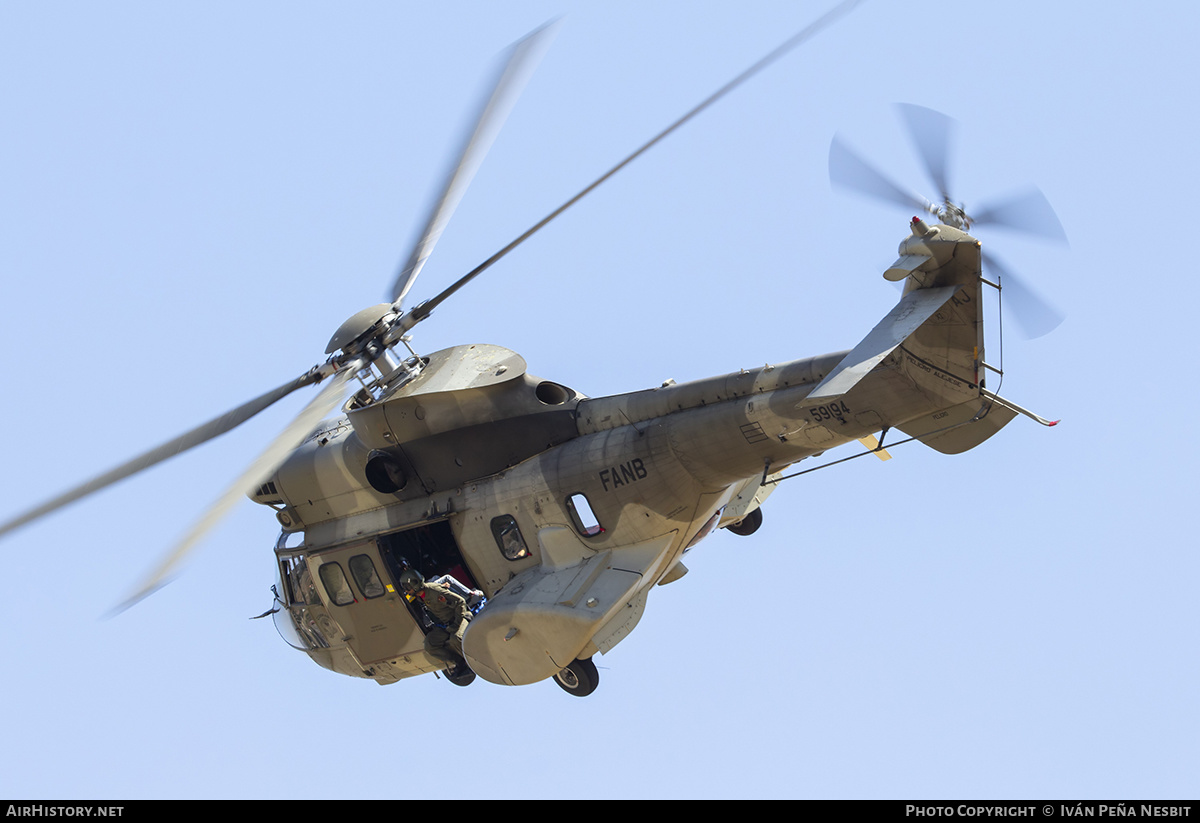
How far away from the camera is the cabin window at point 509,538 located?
20.1m

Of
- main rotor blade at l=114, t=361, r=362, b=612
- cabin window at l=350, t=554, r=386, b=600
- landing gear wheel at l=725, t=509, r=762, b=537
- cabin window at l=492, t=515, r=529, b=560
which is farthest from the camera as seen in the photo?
landing gear wheel at l=725, t=509, r=762, b=537

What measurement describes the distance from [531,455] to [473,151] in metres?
4.36

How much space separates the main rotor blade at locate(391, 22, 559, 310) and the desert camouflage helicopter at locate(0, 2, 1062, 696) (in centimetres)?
3

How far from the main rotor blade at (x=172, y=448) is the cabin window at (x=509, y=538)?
10.9 feet

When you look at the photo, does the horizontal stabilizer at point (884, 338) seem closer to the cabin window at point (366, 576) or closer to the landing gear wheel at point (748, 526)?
the landing gear wheel at point (748, 526)

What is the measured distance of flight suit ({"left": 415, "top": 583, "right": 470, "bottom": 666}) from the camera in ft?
66.8

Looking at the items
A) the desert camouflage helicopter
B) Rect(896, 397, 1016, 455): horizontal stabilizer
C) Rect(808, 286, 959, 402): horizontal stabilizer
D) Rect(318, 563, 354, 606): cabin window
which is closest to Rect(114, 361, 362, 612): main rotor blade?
the desert camouflage helicopter

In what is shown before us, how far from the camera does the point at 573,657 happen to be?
1952 cm

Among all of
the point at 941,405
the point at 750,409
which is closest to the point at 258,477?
the point at 750,409

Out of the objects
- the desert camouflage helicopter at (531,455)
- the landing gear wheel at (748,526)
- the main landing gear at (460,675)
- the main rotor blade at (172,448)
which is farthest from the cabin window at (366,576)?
the landing gear wheel at (748,526)

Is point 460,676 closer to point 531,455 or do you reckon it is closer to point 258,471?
point 531,455

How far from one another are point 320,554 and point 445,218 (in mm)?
5517

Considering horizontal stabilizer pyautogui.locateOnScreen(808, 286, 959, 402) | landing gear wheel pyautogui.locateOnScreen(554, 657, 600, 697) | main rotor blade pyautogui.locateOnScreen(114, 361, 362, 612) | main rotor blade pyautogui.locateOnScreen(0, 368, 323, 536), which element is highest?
→ main rotor blade pyautogui.locateOnScreen(0, 368, 323, 536)

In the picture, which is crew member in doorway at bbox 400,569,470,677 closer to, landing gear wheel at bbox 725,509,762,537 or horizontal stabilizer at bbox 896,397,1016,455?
landing gear wheel at bbox 725,509,762,537
